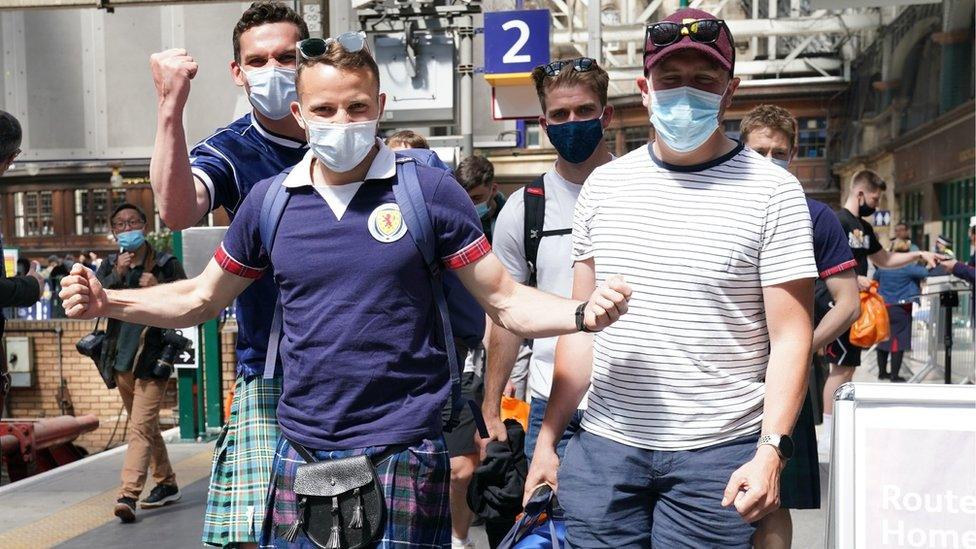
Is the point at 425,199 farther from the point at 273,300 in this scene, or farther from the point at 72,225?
the point at 72,225

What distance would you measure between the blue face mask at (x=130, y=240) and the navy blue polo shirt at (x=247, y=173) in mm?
4118

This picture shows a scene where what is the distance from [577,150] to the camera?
4.09 meters

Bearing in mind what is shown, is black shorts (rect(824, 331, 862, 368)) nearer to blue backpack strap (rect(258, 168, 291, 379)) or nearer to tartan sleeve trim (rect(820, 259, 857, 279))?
tartan sleeve trim (rect(820, 259, 857, 279))

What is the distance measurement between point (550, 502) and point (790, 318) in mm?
825

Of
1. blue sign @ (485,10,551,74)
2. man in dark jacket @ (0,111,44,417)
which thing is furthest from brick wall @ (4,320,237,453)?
man in dark jacket @ (0,111,44,417)

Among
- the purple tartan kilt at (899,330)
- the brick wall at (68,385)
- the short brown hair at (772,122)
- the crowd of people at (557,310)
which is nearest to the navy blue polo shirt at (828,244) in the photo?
the short brown hair at (772,122)

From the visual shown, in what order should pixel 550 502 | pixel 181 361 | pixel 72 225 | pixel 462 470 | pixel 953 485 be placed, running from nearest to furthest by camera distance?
pixel 953 485 < pixel 550 502 < pixel 462 470 < pixel 181 361 < pixel 72 225

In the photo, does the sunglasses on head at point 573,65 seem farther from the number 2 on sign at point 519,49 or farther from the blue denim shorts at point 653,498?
the number 2 on sign at point 519,49

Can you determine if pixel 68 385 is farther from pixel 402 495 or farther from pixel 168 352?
pixel 402 495

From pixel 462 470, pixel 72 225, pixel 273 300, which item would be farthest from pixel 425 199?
pixel 72 225

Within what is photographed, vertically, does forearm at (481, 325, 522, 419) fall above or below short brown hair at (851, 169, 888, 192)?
below

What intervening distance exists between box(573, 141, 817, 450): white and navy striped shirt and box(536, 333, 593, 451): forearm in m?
0.20

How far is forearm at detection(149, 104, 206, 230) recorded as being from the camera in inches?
121

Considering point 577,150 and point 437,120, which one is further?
point 437,120
